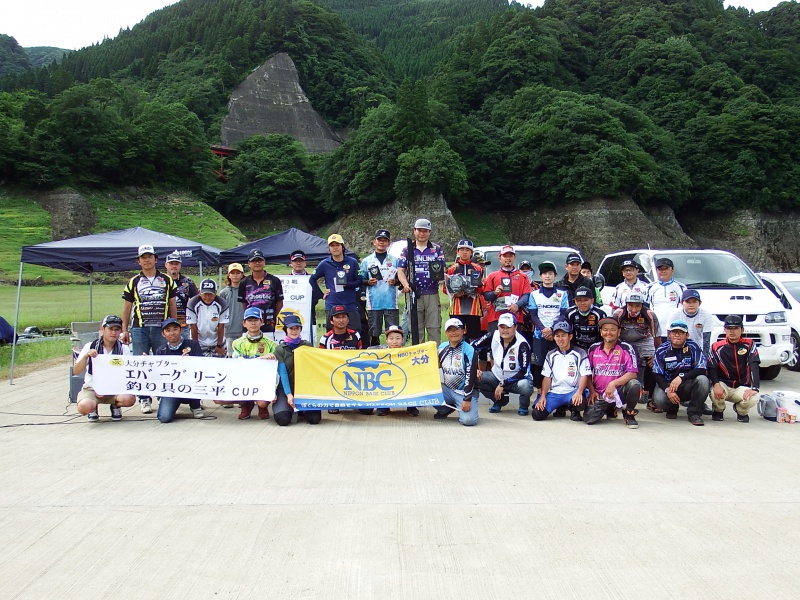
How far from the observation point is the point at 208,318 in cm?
1052

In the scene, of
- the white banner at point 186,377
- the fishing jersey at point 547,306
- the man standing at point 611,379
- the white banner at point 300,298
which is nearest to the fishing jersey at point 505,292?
the fishing jersey at point 547,306

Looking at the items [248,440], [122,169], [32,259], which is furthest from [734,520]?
[122,169]

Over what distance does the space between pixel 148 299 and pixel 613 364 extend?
611 centimetres

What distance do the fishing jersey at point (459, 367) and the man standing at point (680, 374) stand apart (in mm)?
2344

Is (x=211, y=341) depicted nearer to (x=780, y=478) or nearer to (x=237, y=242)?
(x=780, y=478)

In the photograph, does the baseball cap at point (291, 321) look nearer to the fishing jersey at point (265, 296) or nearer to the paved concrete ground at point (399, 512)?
the fishing jersey at point (265, 296)

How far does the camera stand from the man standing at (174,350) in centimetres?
849

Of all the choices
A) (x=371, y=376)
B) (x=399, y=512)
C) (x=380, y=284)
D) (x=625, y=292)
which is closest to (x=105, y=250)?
(x=380, y=284)

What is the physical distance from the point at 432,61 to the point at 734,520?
Result: 146 metres

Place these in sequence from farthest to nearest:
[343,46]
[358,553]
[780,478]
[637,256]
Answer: [343,46]
[637,256]
[780,478]
[358,553]

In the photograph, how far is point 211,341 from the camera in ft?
34.7

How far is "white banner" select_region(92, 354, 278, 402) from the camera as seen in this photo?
845 centimetres

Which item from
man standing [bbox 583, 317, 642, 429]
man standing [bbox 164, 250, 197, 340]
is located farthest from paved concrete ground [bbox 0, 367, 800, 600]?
man standing [bbox 164, 250, 197, 340]

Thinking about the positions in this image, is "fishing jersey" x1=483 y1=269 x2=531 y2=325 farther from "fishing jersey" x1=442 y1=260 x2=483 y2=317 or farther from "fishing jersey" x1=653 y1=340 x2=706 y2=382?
"fishing jersey" x1=653 y1=340 x2=706 y2=382
